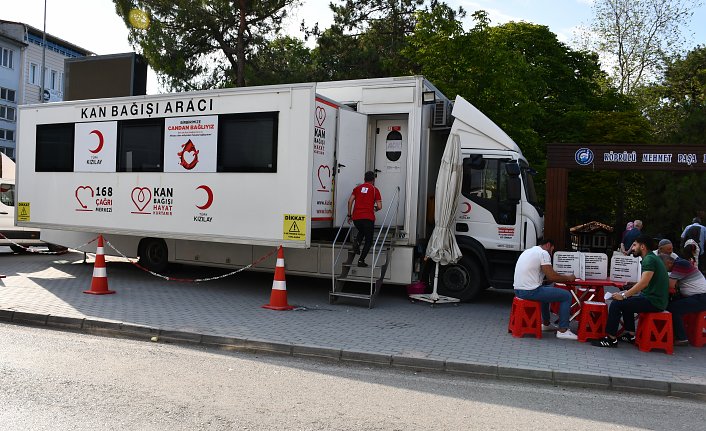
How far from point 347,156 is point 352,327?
11.4ft

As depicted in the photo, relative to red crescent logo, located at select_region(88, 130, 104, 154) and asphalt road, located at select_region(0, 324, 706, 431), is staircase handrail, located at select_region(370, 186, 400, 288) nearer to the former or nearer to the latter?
asphalt road, located at select_region(0, 324, 706, 431)

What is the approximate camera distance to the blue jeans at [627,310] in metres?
7.53

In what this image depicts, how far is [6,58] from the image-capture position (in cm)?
4862

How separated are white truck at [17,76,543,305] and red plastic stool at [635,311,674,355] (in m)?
3.24

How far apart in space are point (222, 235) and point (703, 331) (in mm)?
7410

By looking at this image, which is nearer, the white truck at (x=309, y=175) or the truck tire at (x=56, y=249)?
the white truck at (x=309, y=175)

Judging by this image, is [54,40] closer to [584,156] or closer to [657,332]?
[584,156]

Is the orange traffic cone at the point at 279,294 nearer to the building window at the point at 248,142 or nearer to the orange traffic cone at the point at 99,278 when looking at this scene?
the building window at the point at 248,142

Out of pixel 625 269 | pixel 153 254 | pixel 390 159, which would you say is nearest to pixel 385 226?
pixel 390 159

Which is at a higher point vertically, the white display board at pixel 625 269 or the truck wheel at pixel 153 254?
the white display board at pixel 625 269

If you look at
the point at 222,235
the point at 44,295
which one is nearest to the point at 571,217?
the point at 222,235

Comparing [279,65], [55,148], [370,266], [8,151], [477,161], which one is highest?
[279,65]

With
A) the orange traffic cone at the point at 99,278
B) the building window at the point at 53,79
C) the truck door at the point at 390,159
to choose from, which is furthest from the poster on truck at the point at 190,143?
the building window at the point at 53,79

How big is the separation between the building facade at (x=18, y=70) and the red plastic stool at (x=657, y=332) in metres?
48.3
